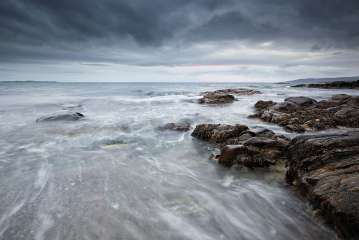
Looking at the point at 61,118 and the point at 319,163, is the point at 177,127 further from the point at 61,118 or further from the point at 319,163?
the point at 61,118

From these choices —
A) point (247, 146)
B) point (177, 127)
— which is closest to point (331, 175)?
point (247, 146)

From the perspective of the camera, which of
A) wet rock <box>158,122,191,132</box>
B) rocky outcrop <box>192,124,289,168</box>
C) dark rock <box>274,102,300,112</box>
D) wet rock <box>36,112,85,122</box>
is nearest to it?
rocky outcrop <box>192,124,289,168</box>

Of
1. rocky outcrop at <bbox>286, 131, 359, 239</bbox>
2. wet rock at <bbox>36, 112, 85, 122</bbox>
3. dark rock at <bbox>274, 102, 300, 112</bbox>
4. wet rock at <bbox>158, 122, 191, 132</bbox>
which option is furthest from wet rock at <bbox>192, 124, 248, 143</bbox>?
wet rock at <bbox>36, 112, 85, 122</bbox>

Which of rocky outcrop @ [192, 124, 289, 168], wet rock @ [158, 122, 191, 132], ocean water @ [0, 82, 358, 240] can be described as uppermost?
rocky outcrop @ [192, 124, 289, 168]

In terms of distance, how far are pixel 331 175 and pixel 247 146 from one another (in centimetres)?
238

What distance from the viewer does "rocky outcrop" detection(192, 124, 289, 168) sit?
557 centimetres

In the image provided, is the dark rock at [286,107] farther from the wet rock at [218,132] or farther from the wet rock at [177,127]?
the wet rock at [177,127]

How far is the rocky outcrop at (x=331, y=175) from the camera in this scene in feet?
9.95

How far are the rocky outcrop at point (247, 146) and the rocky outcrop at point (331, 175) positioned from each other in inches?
20.2

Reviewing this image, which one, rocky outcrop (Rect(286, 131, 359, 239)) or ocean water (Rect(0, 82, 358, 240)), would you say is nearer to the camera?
rocky outcrop (Rect(286, 131, 359, 239))

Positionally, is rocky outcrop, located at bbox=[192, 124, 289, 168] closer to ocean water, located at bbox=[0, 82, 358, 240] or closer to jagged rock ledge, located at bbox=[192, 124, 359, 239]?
jagged rock ledge, located at bbox=[192, 124, 359, 239]

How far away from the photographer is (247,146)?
6074 mm

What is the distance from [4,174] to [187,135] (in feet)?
19.7

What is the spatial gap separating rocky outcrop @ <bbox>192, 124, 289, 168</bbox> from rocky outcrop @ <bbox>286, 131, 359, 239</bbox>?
51 cm
